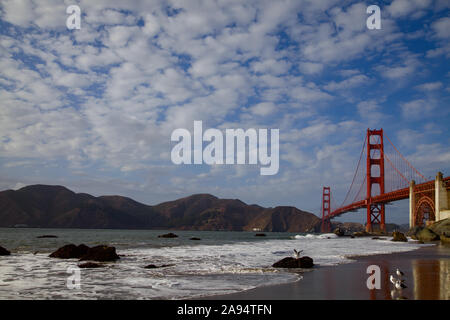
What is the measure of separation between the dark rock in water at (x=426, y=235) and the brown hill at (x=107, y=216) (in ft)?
373

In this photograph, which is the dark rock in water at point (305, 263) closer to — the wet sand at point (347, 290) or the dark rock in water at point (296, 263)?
the dark rock in water at point (296, 263)

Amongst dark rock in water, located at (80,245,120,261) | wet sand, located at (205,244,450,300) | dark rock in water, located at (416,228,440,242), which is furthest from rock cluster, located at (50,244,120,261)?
dark rock in water, located at (416,228,440,242)

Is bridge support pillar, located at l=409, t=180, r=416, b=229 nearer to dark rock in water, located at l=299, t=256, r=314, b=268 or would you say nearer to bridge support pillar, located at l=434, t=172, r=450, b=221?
bridge support pillar, located at l=434, t=172, r=450, b=221

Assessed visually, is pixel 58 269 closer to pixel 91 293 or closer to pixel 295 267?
pixel 91 293

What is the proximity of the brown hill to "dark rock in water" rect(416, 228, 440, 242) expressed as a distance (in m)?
114

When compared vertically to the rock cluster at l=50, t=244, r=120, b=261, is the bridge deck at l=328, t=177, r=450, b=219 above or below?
above

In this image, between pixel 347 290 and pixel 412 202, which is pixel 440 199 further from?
pixel 347 290

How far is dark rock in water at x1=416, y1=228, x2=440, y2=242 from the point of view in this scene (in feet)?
115

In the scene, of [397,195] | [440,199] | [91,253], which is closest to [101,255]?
[91,253]

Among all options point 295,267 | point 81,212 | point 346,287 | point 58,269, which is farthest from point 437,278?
point 81,212

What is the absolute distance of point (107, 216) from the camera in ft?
540

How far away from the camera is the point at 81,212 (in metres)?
161

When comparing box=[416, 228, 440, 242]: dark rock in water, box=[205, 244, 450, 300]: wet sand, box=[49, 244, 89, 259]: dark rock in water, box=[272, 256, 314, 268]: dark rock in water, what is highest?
box=[205, 244, 450, 300]: wet sand
